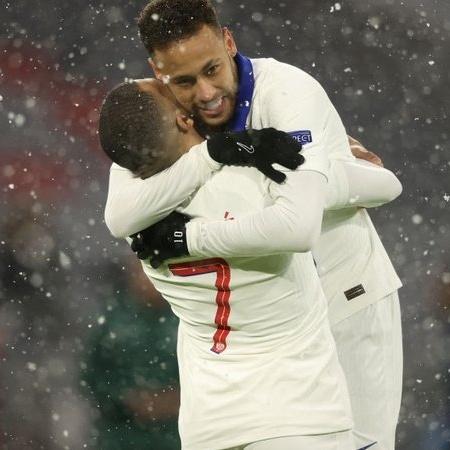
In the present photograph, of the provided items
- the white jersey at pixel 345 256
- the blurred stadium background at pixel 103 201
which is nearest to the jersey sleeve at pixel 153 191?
the white jersey at pixel 345 256

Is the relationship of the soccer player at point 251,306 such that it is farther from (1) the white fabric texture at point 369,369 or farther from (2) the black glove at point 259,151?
(1) the white fabric texture at point 369,369

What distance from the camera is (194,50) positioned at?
2689mm

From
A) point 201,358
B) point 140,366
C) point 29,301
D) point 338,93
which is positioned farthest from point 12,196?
point 201,358

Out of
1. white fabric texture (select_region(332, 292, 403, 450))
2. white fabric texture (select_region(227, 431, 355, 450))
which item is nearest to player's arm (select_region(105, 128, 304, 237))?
white fabric texture (select_region(227, 431, 355, 450))

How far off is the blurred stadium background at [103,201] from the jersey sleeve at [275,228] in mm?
2334

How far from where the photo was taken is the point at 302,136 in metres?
2.56

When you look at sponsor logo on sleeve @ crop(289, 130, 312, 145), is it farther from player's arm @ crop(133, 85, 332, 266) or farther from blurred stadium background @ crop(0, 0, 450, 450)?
blurred stadium background @ crop(0, 0, 450, 450)

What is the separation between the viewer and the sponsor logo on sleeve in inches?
101

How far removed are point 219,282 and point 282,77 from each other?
540mm

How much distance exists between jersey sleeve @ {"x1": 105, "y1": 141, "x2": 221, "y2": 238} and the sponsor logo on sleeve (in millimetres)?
207

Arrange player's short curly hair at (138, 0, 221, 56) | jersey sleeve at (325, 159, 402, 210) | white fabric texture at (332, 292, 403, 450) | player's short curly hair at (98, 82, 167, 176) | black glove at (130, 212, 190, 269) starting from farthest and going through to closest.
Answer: white fabric texture at (332, 292, 403, 450), jersey sleeve at (325, 159, 402, 210), player's short curly hair at (138, 0, 221, 56), black glove at (130, 212, 190, 269), player's short curly hair at (98, 82, 167, 176)

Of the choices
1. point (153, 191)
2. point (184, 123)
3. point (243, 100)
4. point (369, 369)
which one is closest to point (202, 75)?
point (243, 100)

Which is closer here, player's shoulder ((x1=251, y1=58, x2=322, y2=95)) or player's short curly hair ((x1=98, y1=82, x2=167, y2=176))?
player's short curly hair ((x1=98, y1=82, x2=167, y2=176))

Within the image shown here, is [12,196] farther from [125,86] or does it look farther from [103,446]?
[125,86]
